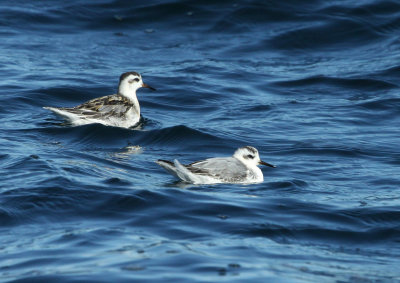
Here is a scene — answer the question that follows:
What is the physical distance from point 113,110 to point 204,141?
2.35m

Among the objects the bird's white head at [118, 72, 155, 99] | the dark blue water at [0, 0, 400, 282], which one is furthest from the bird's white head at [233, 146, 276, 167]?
the bird's white head at [118, 72, 155, 99]

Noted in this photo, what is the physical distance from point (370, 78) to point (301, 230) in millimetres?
10625

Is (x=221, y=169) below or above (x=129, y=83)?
below

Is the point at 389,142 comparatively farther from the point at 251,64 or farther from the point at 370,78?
the point at 251,64

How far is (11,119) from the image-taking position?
655 inches

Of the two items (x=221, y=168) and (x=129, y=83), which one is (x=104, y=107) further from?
(x=221, y=168)

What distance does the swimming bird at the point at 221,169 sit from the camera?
40.8 feet

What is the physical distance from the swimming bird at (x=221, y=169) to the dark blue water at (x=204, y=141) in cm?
25

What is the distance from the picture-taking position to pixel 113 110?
1714 cm

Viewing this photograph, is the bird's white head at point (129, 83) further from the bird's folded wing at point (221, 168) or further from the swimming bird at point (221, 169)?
the bird's folded wing at point (221, 168)

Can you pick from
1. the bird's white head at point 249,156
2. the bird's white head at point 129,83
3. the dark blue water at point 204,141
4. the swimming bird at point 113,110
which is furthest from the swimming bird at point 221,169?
the bird's white head at point 129,83

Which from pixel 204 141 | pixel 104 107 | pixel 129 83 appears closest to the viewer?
pixel 204 141

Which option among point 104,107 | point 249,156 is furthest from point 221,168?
point 104,107

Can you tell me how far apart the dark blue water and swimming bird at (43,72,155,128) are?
28 centimetres
